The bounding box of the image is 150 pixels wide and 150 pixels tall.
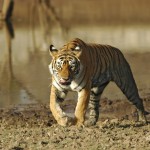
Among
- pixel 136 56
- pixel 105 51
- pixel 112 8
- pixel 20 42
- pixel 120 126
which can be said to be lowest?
pixel 112 8

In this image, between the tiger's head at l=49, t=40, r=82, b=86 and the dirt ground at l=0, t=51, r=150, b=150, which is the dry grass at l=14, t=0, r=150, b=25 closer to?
the dirt ground at l=0, t=51, r=150, b=150

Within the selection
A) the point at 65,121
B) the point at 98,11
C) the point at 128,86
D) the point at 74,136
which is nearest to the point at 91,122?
the point at 128,86

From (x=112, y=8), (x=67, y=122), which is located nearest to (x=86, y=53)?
(x=67, y=122)

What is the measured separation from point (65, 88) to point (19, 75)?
23.1ft

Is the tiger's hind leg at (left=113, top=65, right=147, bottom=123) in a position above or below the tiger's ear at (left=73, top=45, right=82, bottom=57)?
below

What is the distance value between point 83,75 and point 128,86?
1.40m

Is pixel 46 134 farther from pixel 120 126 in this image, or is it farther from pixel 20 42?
pixel 20 42

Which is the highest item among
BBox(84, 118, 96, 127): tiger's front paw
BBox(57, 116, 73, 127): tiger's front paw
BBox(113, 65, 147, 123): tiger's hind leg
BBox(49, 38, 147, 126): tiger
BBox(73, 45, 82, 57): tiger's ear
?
BBox(73, 45, 82, 57): tiger's ear

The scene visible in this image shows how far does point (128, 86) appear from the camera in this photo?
367 inches

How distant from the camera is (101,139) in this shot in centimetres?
731

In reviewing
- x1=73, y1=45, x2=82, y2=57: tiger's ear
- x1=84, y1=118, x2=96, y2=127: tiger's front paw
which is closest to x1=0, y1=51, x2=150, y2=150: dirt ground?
x1=84, y1=118, x2=96, y2=127: tiger's front paw

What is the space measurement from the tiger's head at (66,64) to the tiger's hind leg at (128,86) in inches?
50.9

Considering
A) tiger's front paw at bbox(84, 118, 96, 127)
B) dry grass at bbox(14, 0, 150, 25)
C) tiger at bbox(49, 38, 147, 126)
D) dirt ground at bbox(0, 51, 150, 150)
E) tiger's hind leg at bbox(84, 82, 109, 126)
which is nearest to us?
dirt ground at bbox(0, 51, 150, 150)

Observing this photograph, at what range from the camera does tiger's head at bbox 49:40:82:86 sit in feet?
25.4
